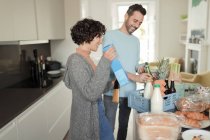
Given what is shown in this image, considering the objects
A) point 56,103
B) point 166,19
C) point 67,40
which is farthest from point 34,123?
point 166,19

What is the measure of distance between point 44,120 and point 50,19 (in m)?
1.20

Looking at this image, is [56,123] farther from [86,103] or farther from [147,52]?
[147,52]

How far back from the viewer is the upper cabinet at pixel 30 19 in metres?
1.53

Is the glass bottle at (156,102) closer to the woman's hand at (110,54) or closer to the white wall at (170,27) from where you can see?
the woman's hand at (110,54)

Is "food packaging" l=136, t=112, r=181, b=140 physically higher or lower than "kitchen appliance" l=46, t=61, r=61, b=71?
lower

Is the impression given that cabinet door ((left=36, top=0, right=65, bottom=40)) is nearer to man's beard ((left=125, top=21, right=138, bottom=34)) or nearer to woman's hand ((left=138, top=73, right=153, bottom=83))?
man's beard ((left=125, top=21, right=138, bottom=34))

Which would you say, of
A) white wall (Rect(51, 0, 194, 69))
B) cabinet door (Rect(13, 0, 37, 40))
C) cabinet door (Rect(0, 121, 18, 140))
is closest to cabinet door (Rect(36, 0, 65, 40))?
cabinet door (Rect(13, 0, 37, 40))

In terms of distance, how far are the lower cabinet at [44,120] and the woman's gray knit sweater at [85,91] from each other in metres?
0.41

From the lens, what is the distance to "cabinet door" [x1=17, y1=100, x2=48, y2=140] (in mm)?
1482

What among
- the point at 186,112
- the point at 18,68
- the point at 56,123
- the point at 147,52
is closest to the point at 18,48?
the point at 18,68

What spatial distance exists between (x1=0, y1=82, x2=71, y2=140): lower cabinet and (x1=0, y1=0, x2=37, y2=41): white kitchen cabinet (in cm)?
57

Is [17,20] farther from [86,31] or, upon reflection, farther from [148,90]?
[148,90]

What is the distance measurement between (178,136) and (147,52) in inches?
171

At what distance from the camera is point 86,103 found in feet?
3.76
